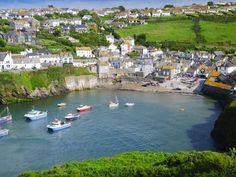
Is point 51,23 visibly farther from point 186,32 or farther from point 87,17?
point 186,32

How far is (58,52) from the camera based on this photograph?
4909 centimetres

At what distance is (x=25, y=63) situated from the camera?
44562mm

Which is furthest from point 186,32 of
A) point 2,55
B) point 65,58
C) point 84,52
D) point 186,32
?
point 2,55

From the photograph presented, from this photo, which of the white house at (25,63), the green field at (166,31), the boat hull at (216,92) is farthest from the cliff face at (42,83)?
the green field at (166,31)

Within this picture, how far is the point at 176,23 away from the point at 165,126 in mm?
48516

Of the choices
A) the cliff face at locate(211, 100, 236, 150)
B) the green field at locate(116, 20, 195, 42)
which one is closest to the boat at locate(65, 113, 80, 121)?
the cliff face at locate(211, 100, 236, 150)

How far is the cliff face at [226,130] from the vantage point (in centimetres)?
2424

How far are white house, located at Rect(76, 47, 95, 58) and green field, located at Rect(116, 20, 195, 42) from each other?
16342mm

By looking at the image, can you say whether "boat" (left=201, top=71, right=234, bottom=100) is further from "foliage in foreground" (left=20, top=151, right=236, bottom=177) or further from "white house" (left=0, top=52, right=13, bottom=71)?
"foliage in foreground" (left=20, top=151, right=236, bottom=177)

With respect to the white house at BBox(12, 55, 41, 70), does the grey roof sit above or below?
→ above

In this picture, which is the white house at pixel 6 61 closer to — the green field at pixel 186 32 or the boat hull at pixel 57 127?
the boat hull at pixel 57 127

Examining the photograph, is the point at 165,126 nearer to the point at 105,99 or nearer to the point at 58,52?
the point at 105,99

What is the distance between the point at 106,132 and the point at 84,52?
25838mm

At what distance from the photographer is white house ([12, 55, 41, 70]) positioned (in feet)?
145
